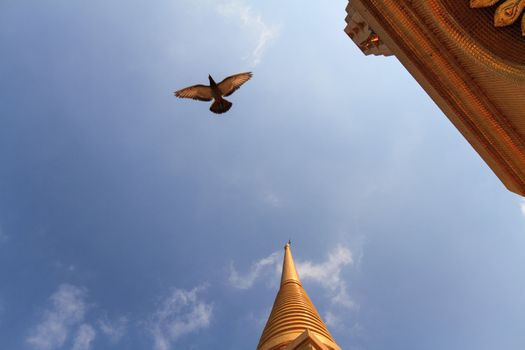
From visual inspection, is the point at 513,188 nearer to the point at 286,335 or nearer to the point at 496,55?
the point at 496,55

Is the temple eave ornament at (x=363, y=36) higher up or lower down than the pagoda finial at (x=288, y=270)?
higher up

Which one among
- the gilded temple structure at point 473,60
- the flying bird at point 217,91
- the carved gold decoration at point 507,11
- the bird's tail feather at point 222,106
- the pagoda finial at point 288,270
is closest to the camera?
the carved gold decoration at point 507,11

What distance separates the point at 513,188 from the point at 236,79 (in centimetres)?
845

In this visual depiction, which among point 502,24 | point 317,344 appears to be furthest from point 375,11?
point 317,344

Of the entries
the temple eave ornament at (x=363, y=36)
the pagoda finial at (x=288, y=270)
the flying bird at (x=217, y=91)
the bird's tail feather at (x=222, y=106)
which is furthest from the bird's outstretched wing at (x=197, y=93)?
the pagoda finial at (x=288, y=270)

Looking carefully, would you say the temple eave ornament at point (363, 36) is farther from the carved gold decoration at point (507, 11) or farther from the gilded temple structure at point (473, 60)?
the carved gold decoration at point (507, 11)

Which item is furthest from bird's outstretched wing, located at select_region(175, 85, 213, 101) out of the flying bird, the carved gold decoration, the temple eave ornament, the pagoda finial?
the carved gold decoration

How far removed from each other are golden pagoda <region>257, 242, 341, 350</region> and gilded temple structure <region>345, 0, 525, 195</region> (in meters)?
4.75

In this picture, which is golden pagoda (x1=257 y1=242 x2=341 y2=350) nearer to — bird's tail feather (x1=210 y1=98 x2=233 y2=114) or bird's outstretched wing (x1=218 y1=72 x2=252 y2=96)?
bird's tail feather (x1=210 y1=98 x2=233 y2=114)

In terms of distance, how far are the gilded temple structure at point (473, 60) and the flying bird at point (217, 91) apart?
6502 millimetres

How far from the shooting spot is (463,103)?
666cm

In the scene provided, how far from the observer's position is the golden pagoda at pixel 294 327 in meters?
7.94

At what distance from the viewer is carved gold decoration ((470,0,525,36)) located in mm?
5160

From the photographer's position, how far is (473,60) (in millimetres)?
5809
